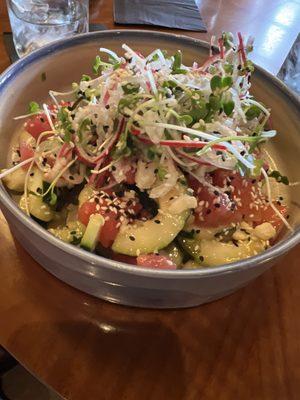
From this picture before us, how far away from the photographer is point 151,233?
0.83 m

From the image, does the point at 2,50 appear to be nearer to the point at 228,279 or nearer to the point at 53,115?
the point at 53,115

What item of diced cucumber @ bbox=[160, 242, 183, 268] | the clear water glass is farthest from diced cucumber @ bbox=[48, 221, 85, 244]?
the clear water glass

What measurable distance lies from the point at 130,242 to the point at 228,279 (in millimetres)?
193

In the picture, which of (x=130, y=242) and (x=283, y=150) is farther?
(x=283, y=150)

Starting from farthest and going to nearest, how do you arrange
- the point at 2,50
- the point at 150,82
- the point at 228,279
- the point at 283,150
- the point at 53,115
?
the point at 2,50, the point at 283,150, the point at 53,115, the point at 150,82, the point at 228,279

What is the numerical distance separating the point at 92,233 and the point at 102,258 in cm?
12

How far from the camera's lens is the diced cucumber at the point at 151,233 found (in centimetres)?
82

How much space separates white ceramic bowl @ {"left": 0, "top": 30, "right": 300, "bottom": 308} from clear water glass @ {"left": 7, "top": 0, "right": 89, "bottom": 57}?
31 centimetres

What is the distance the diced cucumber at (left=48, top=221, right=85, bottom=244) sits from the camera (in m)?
0.85

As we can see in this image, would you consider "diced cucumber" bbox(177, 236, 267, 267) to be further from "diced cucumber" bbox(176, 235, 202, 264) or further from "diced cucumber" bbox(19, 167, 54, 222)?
"diced cucumber" bbox(19, 167, 54, 222)

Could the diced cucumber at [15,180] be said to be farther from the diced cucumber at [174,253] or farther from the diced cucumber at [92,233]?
the diced cucumber at [174,253]

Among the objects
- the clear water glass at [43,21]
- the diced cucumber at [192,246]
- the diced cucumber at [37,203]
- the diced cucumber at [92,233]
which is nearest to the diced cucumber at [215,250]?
the diced cucumber at [192,246]

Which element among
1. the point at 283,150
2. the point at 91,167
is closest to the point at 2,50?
the point at 91,167

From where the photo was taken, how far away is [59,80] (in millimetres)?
1188
